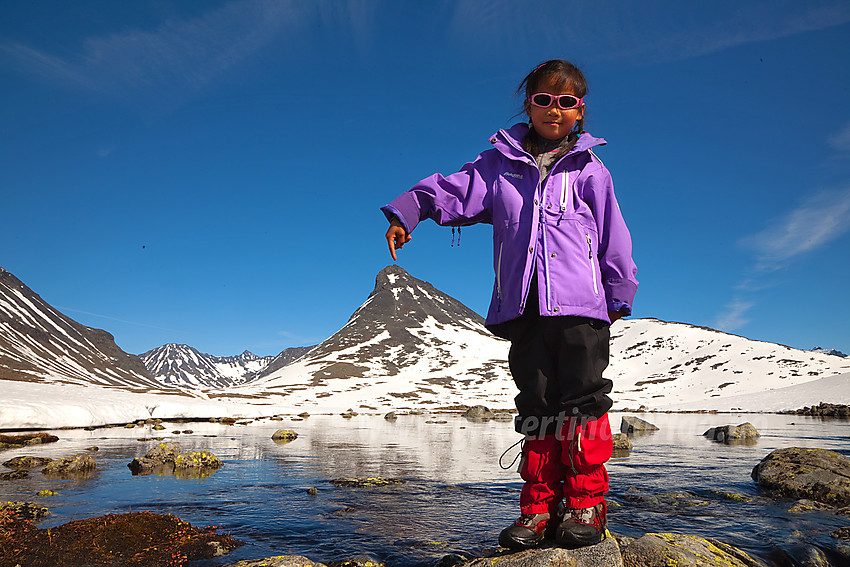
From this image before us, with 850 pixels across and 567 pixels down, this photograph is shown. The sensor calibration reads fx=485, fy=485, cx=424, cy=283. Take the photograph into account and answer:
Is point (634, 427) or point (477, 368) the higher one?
point (477, 368)

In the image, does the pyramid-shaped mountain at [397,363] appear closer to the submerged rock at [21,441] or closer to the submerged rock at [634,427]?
the submerged rock at [634,427]

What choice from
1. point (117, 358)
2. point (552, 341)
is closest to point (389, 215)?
point (552, 341)

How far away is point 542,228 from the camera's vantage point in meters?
4.02

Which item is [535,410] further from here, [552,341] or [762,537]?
[762,537]

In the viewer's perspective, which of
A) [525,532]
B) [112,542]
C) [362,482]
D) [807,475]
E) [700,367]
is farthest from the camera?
[700,367]

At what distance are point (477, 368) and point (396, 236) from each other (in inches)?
5057

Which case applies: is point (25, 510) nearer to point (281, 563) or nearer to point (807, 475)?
point (281, 563)

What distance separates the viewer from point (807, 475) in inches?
343

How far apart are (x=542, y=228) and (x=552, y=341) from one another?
0.93 meters

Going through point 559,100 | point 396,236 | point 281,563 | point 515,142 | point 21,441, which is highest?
point 559,100

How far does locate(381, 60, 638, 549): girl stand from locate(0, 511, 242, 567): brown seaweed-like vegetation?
2.99m

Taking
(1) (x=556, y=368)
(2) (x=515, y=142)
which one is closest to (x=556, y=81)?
(2) (x=515, y=142)

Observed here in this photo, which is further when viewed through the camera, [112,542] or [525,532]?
[112,542]

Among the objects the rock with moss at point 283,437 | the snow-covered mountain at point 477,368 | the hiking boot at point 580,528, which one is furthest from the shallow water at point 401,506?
the snow-covered mountain at point 477,368
